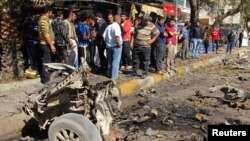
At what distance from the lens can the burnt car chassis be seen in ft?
17.3

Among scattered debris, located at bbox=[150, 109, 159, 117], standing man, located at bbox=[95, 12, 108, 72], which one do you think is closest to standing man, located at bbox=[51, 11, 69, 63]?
standing man, located at bbox=[95, 12, 108, 72]

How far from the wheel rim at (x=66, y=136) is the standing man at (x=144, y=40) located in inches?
247

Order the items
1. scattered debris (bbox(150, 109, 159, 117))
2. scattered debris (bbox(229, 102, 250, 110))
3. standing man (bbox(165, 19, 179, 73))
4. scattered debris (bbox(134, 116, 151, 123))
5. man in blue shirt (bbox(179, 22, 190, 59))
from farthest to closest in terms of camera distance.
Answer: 1. man in blue shirt (bbox(179, 22, 190, 59))
2. standing man (bbox(165, 19, 179, 73))
3. scattered debris (bbox(229, 102, 250, 110))
4. scattered debris (bbox(150, 109, 159, 117))
5. scattered debris (bbox(134, 116, 151, 123))

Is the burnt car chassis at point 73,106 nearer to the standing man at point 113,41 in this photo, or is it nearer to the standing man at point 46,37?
the standing man at point 46,37

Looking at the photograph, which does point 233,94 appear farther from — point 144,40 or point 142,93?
point 144,40

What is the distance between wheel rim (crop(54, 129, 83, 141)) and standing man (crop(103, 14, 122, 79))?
17.6 ft

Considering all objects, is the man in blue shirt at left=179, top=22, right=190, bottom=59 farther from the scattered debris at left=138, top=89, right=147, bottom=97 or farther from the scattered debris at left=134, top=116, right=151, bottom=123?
the scattered debris at left=134, top=116, right=151, bottom=123

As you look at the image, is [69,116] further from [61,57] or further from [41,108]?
[61,57]

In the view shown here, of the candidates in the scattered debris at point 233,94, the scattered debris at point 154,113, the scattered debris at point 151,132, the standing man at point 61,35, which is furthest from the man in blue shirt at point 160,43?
the scattered debris at point 151,132

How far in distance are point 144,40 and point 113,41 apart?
3.63ft

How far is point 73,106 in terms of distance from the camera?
5.74 meters

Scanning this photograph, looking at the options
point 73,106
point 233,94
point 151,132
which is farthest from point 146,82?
point 73,106

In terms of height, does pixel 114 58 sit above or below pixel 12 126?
above

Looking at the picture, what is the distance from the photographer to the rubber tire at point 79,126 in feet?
17.0
